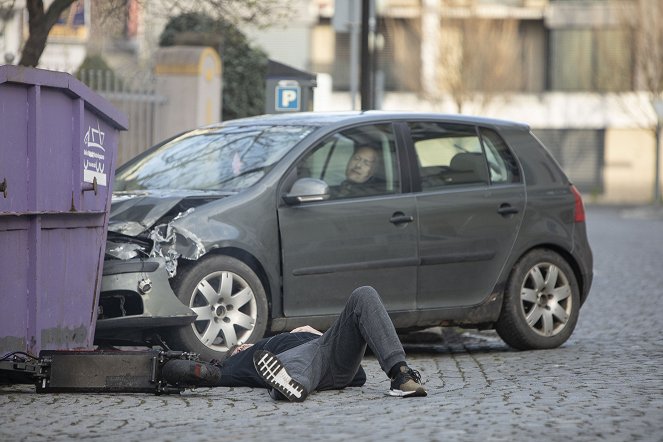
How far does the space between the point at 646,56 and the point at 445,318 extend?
40561 millimetres

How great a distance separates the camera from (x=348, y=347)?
23.8 feet

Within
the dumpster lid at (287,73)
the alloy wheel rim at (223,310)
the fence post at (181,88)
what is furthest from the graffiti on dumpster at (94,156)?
the fence post at (181,88)

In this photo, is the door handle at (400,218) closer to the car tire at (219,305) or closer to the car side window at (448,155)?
the car side window at (448,155)

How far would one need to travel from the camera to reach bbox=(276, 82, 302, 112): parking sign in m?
14.8

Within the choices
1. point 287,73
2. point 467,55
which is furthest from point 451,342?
point 467,55

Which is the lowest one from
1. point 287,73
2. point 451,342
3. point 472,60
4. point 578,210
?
point 451,342

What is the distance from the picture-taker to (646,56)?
159 feet

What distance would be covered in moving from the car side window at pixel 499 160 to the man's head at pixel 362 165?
38.4 inches

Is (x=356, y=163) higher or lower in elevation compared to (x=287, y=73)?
lower

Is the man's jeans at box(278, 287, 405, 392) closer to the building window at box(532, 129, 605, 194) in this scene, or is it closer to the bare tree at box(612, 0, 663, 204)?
the bare tree at box(612, 0, 663, 204)

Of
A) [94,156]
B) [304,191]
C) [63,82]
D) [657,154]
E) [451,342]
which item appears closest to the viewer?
[63,82]

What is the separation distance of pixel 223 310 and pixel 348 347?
4.93 ft

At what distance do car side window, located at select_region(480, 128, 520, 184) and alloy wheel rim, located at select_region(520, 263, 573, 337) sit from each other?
2.12 ft

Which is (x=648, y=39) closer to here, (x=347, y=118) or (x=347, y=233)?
(x=347, y=118)
